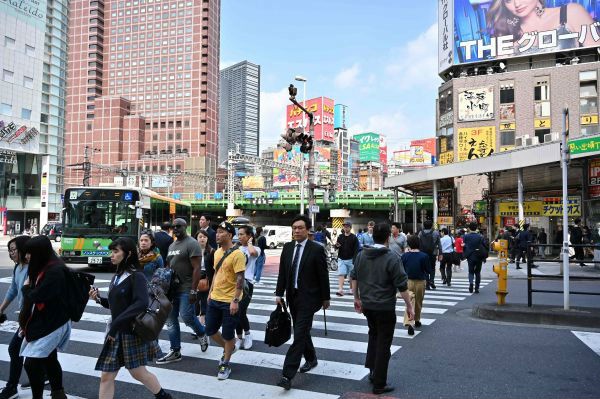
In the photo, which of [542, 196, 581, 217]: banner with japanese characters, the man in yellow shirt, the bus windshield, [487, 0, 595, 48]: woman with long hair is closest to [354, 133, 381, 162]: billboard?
[487, 0, 595, 48]: woman with long hair

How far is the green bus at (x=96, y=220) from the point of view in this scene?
51.4 feet

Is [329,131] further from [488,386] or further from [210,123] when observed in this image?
[488,386]

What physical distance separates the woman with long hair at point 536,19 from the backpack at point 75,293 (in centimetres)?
4866

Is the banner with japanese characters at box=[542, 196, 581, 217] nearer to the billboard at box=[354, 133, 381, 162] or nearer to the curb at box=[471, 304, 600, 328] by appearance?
the curb at box=[471, 304, 600, 328]

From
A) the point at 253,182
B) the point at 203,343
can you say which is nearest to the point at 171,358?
the point at 203,343

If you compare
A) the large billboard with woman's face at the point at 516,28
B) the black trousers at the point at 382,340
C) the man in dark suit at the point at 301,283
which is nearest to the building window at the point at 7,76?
the large billboard with woman's face at the point at 516,28

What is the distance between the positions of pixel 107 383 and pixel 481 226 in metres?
34.0

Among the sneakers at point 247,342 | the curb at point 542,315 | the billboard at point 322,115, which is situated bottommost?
the sneakers at point 247,342

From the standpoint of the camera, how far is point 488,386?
16.7 ft

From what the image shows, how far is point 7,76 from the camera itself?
182 feet

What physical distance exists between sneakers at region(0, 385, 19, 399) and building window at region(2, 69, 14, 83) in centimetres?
6117

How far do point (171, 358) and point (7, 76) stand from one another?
6130 centimetres

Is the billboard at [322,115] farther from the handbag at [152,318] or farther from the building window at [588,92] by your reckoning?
the handbag at [152,318]

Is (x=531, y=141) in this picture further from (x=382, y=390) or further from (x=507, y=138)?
(x=382, y=390)
